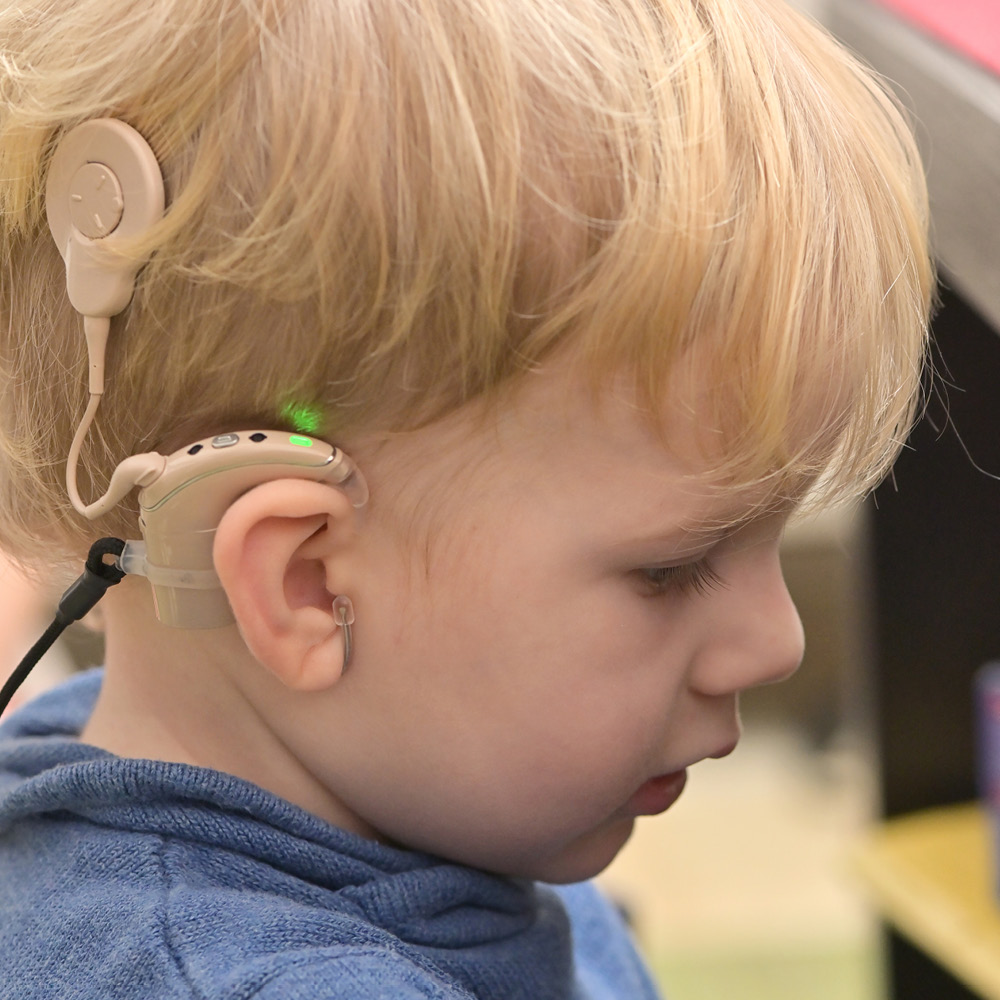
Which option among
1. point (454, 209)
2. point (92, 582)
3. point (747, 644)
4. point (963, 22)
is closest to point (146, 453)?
point (92, 582)

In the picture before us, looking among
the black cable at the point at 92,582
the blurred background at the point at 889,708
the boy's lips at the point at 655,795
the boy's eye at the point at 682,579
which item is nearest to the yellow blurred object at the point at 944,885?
the blurred background at the point at 889,708

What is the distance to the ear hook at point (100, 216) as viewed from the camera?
0.57 metres

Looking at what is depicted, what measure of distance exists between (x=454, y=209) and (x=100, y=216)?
0.17 metres

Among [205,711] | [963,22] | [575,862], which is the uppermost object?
[963,22]

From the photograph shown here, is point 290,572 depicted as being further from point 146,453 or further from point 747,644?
point 747,644

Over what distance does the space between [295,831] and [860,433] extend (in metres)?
0.36

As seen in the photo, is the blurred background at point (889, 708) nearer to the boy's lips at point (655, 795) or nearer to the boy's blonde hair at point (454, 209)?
the boy's blonde hair at point (454, 209)

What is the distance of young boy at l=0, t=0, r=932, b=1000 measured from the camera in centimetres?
56

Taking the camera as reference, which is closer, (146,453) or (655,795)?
(146,453)

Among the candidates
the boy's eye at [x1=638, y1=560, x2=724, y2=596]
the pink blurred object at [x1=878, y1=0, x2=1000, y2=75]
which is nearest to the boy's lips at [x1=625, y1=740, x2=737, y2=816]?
the boy's eye at [x1=638, y1=560, x2=724, y2=596]

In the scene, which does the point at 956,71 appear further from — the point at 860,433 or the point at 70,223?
the point at 70,223

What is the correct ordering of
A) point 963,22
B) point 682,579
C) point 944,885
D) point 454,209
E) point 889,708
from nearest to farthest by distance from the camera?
point 454,209 < point 682,579 < point 963,22 < point 944,885 < point 889,708

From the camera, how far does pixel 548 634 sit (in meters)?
0.65

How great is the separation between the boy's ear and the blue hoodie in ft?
0.24
